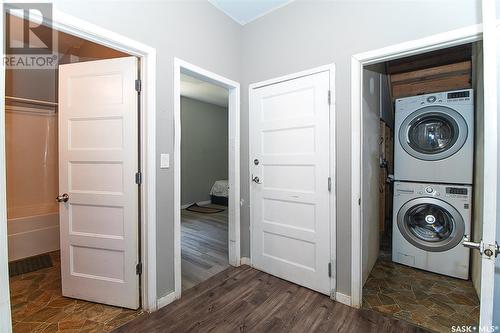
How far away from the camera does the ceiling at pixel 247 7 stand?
215 cm

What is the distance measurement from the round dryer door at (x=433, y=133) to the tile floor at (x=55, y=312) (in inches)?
123

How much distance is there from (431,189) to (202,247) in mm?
2808

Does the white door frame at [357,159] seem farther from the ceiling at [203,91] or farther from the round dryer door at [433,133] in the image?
the ceiling at [203,91]

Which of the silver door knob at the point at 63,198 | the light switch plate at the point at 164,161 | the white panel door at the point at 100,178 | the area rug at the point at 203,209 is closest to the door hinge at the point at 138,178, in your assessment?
the white panel door at the point at 100,178

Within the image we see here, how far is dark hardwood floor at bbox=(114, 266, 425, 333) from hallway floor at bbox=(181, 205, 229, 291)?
0.76ft

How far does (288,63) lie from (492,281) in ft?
6.66

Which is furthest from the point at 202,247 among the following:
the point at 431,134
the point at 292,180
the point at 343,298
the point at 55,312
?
the point at 431,134

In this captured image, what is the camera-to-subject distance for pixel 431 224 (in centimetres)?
244

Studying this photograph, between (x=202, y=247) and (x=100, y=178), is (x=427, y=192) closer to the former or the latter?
(x=202, y=247)

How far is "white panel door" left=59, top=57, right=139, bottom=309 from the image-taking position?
1.73 meters

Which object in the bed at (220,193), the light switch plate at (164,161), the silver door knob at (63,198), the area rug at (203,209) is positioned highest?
the light switch plate at (164,161)

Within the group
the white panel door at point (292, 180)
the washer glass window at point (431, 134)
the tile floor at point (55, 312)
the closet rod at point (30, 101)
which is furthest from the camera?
the closet rod at point (30, 101)

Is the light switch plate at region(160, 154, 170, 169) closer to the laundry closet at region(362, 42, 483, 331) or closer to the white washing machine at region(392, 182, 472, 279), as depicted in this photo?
the laundry closet at region(362, 42, 483, 331)

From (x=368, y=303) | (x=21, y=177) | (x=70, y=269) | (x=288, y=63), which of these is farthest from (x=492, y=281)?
(x=21, y=177)
